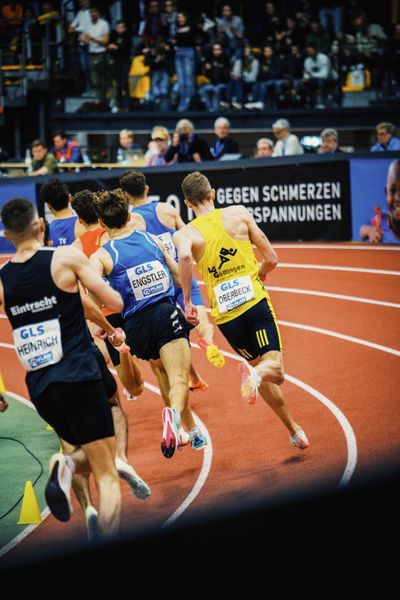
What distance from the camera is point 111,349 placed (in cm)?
761

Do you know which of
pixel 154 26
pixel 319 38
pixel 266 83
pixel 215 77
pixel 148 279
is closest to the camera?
pixel 148 279

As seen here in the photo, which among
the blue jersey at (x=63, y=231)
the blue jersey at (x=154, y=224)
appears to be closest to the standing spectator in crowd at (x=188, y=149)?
the blue jersey at (x=63, y=231)

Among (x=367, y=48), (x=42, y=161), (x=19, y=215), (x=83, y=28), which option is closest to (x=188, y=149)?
(x=42, y=161)

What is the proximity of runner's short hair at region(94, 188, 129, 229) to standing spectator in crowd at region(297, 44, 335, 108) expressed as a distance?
15.2 m

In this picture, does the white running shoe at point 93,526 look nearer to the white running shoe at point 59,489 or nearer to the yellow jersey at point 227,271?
the white running shoe at point 59,489

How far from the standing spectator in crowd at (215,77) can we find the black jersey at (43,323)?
1669 cm

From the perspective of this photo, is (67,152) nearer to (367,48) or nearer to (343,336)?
(367,48)

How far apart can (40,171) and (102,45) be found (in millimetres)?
6044

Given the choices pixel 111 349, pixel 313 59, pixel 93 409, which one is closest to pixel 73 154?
pixel 313 59

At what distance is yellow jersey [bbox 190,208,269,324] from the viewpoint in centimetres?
691

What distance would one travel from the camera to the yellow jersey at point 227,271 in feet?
22.7

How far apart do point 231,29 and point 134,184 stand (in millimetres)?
15146

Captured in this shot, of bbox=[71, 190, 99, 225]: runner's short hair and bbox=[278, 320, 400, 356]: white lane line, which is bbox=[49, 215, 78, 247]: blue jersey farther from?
bbox=[278, 320, 400, 356]: white lane line

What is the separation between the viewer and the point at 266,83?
69.1 feet
